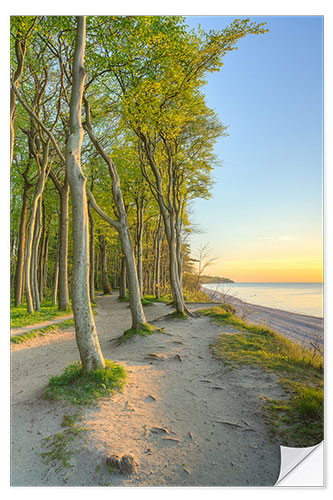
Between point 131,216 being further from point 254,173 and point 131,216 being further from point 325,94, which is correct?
A: point 325,94

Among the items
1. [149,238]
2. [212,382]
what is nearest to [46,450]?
[212,382]

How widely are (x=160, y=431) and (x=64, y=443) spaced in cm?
98

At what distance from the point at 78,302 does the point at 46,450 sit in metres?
1.58

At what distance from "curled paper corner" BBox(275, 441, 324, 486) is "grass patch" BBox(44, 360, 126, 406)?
2.00 meters

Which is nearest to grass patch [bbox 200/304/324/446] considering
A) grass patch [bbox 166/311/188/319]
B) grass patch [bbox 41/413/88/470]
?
grass patch [bbox 166/311/188/319]

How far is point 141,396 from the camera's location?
3.74 metres

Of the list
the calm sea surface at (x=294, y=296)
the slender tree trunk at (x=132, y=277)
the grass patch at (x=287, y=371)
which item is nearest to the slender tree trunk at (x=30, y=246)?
the slender tree trunk at (x=132, y=277)

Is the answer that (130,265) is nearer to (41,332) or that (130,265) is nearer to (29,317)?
(41,332)

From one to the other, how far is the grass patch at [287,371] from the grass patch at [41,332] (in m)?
4.27

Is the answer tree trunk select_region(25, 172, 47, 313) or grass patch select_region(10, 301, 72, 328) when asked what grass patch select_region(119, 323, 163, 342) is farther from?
tree trunk select_region(25, 172, 47, 313)

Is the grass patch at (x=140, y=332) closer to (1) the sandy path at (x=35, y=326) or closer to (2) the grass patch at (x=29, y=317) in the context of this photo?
(1) the sandy path at (x=35, y=326)

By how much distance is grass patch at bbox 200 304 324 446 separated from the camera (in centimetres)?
320

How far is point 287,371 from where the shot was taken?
4.66 meters

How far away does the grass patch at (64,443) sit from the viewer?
102 inches
